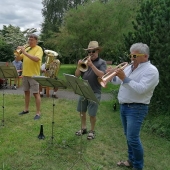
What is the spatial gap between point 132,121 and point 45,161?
1585 millimetres

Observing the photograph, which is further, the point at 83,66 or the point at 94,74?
the point at 94,74

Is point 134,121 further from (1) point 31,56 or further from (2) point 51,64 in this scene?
(2) point 51,64

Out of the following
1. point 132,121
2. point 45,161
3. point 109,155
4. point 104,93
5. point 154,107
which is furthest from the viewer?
point 104,93

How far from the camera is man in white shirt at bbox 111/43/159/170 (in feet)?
11.1

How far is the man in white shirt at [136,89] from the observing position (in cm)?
338

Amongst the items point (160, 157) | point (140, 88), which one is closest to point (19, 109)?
point (160, 157)

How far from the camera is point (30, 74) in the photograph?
603 cm

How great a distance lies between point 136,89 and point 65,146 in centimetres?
208

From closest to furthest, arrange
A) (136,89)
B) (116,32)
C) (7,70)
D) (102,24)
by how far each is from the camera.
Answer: (136,89) → (7,70) → (102,24) → (116,32)

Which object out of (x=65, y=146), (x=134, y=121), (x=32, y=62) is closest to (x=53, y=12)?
(x=32, y=62)

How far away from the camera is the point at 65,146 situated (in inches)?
189

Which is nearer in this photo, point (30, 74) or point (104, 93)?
point (30, 74)

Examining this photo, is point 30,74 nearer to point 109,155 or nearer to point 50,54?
point 50,54

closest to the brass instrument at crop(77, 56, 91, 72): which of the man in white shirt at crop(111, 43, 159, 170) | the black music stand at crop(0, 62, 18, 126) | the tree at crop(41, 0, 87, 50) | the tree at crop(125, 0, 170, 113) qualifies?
the man in white shirt at crop(111, 43, 159, 170)
